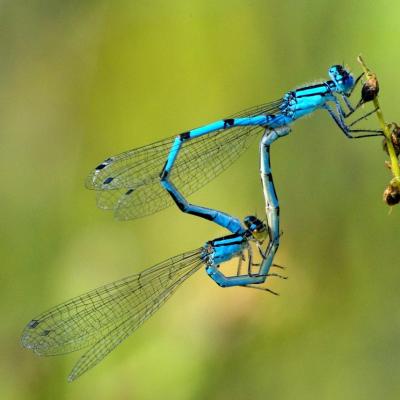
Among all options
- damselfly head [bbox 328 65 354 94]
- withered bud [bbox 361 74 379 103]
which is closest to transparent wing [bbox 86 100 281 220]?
Answer: damselfly head [bbox 328 65 354 94]

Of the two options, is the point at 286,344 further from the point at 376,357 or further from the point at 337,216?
the point at 337,216

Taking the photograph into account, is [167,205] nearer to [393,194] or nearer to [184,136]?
[184,136]

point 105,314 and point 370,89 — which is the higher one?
point 370,89

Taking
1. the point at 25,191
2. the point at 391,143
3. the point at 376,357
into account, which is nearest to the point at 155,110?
the point at 25,191

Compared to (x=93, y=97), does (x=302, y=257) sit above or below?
below

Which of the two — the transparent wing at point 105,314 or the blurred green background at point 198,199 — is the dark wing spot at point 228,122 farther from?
the transparent wing at point 105,314

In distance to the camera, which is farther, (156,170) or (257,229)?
(156,170)

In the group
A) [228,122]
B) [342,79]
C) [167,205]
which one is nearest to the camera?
[342,79]

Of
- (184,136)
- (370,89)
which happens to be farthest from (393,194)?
(184,136)
